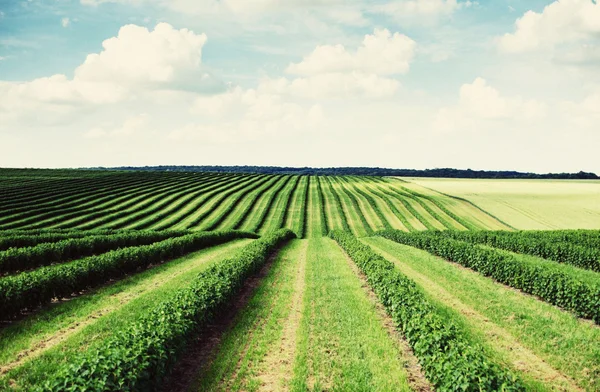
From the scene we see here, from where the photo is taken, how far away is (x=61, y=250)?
27.7 meters

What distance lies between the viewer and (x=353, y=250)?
30.9 m

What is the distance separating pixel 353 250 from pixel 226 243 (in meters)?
17.9

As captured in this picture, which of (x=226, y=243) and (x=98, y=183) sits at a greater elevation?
(x=98, y=183)

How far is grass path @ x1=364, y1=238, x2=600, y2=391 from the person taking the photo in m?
11.7

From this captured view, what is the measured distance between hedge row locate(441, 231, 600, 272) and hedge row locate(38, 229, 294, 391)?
30.0 m

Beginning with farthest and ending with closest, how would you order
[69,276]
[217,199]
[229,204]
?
[217,199] → [229,204] → [69,276]

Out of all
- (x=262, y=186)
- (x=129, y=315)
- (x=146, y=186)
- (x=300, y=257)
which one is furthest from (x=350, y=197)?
(x=129, y=315)

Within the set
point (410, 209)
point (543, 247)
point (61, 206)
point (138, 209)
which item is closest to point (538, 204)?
point (410, 209)

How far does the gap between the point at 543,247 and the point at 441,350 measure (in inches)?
1218

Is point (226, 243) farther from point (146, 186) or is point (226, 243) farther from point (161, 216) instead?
point (146, 186)

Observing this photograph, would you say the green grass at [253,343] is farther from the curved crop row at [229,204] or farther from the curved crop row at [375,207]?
the curved crop row at [375,207]

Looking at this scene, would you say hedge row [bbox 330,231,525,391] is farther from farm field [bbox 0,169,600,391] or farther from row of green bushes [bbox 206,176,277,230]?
row of green bushes [bbox 206,176,277,230]

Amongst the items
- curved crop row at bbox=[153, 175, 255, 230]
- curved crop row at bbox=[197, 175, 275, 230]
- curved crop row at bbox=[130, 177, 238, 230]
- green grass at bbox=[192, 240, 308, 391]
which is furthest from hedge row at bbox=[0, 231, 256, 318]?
curved crop row at bbox=[130, 177, 238, 230]

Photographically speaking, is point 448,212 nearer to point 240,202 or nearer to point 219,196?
point 240,202
